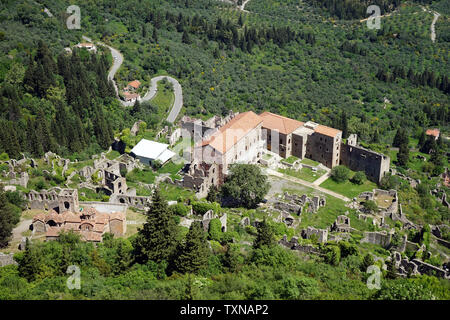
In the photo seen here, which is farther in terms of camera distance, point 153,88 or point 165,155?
point 153,88

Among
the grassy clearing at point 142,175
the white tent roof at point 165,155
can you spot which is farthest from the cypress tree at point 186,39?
the grassy clearing at point 142,175

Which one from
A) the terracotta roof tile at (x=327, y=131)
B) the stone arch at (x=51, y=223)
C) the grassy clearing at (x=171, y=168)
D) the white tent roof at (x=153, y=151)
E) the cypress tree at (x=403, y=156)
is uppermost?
the stone arch at (x=51, y=223)

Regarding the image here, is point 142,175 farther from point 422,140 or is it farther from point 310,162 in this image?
point 422,140

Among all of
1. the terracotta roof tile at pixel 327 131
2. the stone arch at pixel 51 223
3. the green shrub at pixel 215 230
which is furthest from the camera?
the terracotta roof tile at pixel 327 131

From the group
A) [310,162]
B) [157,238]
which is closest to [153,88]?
[310,162]

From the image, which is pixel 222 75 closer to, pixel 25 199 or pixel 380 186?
pixel 380 186

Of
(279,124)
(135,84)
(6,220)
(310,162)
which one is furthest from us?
(135,84)

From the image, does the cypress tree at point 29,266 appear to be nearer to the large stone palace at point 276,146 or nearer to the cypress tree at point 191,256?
the cypress tree at point 191,256

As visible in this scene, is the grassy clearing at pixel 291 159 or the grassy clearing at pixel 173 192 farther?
the grassy clearing at pixel 291 159
